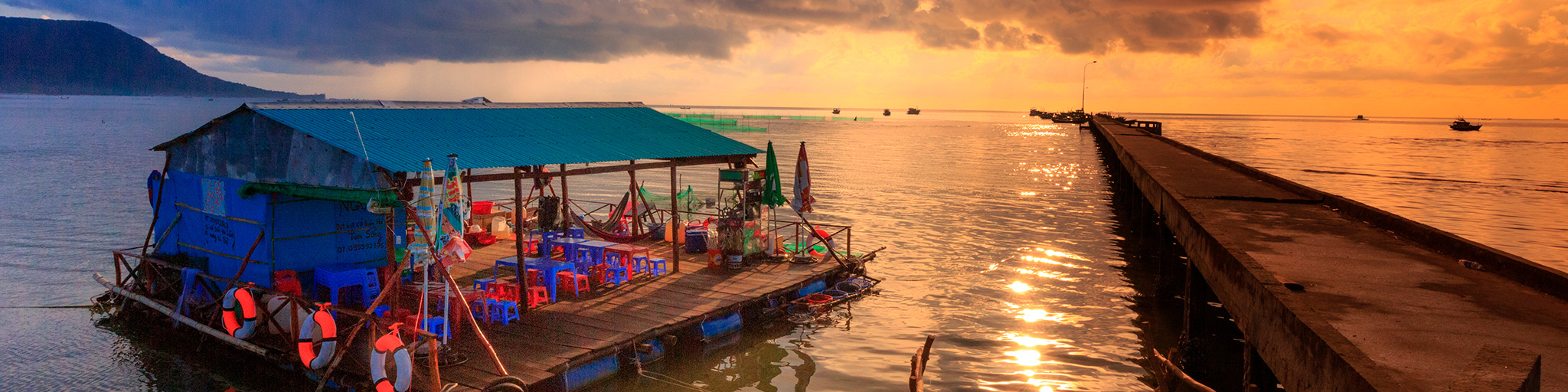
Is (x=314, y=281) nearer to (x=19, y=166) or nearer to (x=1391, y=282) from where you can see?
(x=1391, y=282)

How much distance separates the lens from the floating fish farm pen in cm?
1027

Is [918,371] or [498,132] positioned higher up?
[498,132]

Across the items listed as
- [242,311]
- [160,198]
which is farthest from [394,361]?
[160,198]

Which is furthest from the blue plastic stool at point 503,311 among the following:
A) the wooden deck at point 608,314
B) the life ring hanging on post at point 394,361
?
the life ring hanging on post at point 394,361

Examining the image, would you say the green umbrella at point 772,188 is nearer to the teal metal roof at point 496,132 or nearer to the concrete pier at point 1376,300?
the teal metal roof at point 496,132

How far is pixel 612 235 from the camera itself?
1872cm

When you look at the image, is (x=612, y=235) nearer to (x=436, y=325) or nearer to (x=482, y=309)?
(x=482, y=309)

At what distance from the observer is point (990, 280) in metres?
19.8

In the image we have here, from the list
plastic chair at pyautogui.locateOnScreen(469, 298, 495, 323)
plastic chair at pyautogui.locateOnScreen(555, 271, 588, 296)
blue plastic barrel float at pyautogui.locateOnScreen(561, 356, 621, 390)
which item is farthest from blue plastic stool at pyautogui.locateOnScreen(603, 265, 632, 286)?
blue plastic barrel float at pyautogui.locateOnScreen(561, 356, 621, 390)

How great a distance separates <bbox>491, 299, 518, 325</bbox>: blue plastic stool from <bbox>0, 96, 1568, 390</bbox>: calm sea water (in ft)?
6.53

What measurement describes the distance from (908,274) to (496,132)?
10.4m

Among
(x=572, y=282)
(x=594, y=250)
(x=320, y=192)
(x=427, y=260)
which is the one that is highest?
(x=320, y=192)

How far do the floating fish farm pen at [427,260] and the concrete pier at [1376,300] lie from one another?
7381 millimetres

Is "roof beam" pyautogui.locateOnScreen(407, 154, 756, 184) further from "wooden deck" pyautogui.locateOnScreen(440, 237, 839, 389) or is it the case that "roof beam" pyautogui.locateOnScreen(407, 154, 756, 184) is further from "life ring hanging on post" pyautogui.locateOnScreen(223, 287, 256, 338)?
"life ring hanging on post" pyautogui.locateOnScreen(223, 287, 256, 338)
